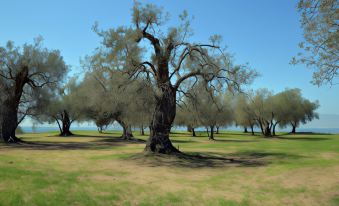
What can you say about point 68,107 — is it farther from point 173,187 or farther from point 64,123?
point 173,187

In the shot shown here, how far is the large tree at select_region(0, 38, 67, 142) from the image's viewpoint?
1465 inches

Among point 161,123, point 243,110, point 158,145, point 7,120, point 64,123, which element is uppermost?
point 243,110

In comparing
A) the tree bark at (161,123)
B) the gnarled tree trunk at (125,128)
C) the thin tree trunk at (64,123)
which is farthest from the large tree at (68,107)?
the tree bark at (161,123)

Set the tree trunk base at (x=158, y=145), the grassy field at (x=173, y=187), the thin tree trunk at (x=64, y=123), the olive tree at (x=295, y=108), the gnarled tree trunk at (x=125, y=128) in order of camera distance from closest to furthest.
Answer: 1. the grassy field at (x=173, y=187)
2. the tree trunk base at (x=158, y=145)
3. the gnarled tree trunk at (x=125, y=128)
4. the thin tree trunk at (x=64, y=123)
5. the olive tree at (x=295, y=108)

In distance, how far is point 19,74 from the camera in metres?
37.7

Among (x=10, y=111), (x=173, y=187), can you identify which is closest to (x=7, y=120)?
(x=10, y=111)

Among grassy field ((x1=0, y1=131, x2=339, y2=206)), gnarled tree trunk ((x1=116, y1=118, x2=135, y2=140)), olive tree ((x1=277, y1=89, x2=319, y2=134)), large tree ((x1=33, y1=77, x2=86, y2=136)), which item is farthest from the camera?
olive tree ((x1=277, y1=89, x2=319, y2=134))

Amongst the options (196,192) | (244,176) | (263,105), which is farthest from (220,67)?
(263,105)

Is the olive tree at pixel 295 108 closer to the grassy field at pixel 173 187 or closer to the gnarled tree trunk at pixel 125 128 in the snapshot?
the gnarled tree trunk at pixel 125 128

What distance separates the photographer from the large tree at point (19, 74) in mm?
37219

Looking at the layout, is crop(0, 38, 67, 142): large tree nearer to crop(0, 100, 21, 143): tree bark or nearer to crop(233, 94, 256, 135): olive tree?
crop(0, 100, 21, 143): tree bark

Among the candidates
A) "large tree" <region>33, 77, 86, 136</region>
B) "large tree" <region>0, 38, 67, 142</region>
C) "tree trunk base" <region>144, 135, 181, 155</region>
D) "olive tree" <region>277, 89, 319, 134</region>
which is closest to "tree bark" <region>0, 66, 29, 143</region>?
"large tree" <region>0, 38, 67, 142</region>

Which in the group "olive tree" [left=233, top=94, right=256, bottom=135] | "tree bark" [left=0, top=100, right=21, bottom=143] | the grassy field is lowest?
the grassy field

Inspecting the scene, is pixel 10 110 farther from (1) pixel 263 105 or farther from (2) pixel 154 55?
(1) pixel 263 105
